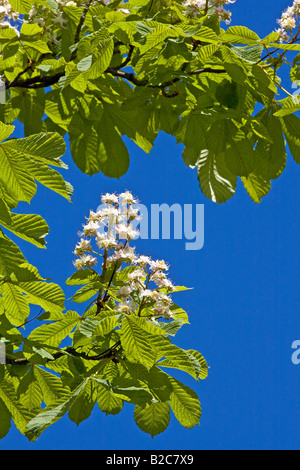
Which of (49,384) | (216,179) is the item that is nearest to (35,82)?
(216,179)

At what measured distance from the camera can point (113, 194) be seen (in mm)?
3711

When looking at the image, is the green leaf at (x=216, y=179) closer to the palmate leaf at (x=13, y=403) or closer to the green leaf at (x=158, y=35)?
the green leaf at (x=158, y=35)

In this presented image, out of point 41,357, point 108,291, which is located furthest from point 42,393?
point 108,291

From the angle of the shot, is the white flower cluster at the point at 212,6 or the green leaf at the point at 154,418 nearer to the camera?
the green leaf at the point at 154,418

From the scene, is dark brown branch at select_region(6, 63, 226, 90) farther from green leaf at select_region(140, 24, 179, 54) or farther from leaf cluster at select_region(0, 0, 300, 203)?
green leaf at select_region(140, 24, 179, 54)

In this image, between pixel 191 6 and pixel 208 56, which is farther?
pixel 191 6

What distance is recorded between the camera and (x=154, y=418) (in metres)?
3.27

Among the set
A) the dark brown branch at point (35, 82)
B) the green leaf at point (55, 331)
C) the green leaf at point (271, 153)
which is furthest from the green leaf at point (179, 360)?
the dark brown branch at point (35, 82)

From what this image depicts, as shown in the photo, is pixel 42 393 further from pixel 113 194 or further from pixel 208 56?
pixel 208 56

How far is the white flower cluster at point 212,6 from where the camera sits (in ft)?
11.8

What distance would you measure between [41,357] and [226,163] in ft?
4.69

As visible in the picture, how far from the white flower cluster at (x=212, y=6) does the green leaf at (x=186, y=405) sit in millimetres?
1998

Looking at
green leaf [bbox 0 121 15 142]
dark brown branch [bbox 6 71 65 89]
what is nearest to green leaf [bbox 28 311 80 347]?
green leaf [bbox 0 121 15 142]

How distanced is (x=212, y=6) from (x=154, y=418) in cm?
224
